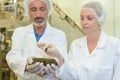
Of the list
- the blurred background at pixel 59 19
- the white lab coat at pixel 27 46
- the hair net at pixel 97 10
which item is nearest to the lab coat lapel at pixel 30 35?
the white lab coat at pixel 27 46

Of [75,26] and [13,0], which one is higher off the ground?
[13,0]

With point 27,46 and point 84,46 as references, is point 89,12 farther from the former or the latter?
point 27,46

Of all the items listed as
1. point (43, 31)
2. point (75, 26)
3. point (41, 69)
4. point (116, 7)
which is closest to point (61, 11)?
point (75, 26)

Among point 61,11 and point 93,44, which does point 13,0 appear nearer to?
point 61,11

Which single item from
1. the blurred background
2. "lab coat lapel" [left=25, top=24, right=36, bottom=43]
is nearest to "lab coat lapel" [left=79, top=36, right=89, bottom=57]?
"lab coat lapel" [left=25, top=24, right=36, bottom=43]

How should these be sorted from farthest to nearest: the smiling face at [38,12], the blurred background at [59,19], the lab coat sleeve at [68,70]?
the blurred background at [59,19]
the smiling face at [38,12]
the lab coat sleeve at [68,70]

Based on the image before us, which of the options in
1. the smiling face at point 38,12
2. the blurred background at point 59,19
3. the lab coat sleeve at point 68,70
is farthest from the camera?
the blurred background at point 59,19

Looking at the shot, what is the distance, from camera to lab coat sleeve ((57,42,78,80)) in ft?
4.38

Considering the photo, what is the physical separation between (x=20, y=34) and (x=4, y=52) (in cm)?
98

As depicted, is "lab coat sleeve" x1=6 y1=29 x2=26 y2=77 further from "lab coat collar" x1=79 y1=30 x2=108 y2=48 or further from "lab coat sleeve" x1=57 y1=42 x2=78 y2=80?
"lab coat collar" x1=79 y1=30 x2=108 y2=48

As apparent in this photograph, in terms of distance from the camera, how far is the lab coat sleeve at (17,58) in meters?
1.35

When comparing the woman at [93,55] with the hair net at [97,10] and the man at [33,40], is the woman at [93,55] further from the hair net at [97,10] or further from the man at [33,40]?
the man at [33,40]

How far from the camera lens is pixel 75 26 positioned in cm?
213

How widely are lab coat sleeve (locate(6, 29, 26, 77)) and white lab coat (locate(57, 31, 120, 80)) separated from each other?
26cm
